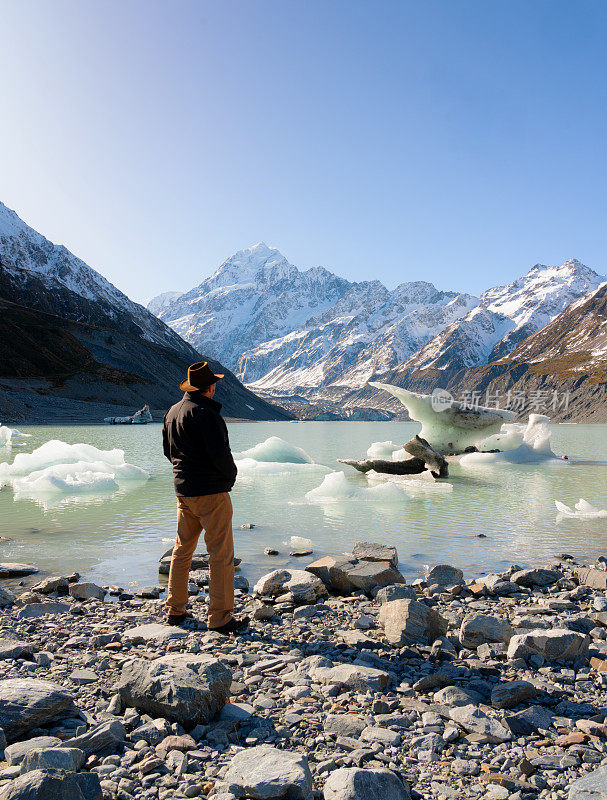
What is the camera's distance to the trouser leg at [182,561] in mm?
5695

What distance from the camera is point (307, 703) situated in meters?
3.89

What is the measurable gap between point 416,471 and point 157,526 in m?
12.8

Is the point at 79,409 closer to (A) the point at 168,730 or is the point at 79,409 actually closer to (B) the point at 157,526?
(B) the point at 157,526

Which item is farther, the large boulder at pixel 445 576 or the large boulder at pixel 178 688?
the large boulder at pixel 445 576

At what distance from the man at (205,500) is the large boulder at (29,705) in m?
1.98

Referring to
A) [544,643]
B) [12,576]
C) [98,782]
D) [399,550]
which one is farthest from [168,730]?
[399,550]

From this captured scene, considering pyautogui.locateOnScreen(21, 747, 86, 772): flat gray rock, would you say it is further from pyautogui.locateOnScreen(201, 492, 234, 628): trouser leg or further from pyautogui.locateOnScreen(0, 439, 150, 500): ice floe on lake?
pyautogui.locateOnScreen(0, 439, 150, 500): ice floe on lake

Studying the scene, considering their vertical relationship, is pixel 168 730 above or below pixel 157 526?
above

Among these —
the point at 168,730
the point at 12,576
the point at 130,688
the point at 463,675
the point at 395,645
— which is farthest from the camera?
the point at 12,576

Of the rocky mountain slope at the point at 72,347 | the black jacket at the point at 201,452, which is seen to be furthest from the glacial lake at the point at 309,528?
the rocky mountain slope at the point at 72,347

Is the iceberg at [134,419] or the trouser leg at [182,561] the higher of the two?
Result: the trouser leg at [182,561]

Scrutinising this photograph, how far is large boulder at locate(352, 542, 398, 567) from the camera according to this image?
26.2ft

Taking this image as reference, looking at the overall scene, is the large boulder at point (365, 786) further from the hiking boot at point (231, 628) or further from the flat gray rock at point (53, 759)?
the hiking boot at point (231, 628)

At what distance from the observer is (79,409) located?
266 ft
